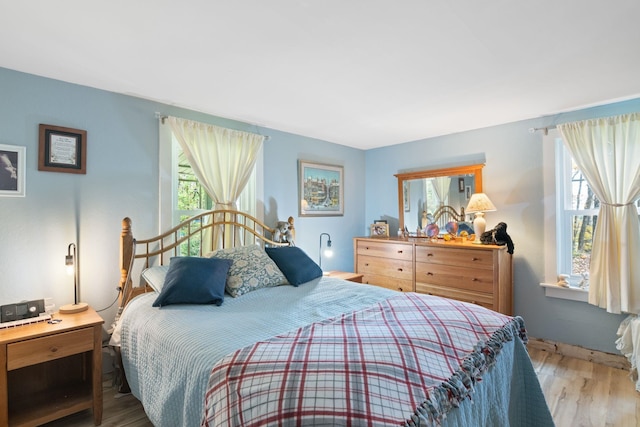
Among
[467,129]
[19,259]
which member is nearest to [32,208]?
[19,259]

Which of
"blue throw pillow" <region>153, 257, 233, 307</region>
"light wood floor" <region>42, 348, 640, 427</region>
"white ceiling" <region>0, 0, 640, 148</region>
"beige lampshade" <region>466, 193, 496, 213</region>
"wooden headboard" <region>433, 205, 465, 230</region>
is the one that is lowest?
"light wood floor" <region>42, 348, 640, 427</region>

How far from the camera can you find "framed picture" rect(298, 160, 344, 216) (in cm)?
386

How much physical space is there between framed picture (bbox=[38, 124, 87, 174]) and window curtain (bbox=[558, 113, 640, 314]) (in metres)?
4.11

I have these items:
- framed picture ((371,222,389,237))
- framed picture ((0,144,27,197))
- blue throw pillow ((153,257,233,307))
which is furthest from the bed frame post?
framed picture ((371,222,389,237))

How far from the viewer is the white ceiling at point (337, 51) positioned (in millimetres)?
1514

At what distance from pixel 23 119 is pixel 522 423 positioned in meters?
3.54

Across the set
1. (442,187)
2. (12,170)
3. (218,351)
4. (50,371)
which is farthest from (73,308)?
(442,187)

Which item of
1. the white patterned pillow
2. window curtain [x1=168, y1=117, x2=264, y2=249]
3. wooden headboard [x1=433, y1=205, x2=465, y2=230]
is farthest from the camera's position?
wooden headboard [x1=433, y1=205, x2=465, y2=230]

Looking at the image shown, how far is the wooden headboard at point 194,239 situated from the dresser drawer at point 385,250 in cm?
103

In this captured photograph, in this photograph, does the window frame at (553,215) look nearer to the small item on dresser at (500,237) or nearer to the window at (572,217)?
the window at (572,217)

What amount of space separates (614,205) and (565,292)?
0.88 metres

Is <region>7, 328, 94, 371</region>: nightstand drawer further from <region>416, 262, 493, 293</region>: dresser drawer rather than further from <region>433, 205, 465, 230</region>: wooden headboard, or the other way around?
<region>433, 205, 465, 230</region>: wooden headboard

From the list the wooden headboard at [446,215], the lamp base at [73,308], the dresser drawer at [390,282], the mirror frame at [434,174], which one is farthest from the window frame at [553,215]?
the lamp base at [73,308]

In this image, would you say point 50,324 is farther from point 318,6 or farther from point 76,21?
point 318,6
